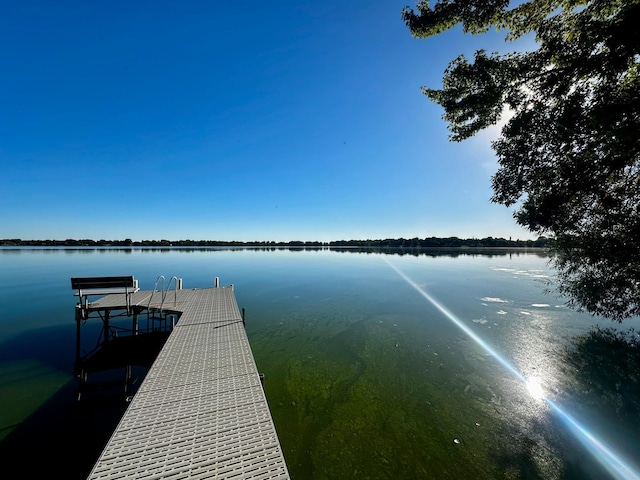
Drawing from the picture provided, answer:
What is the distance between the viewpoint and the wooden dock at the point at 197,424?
10.3 ft

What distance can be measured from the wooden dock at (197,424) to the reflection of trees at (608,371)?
9967 millimetres

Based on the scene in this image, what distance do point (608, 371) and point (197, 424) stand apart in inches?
568

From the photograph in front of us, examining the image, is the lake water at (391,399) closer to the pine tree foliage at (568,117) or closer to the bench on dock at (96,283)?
the bench on dock at (96,283)

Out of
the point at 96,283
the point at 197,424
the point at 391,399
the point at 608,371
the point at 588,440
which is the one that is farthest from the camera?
the point at 96,283

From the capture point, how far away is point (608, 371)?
9.33 metres

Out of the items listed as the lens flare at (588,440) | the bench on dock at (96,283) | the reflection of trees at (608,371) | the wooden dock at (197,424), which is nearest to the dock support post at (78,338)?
the bench on dock at (96,283)

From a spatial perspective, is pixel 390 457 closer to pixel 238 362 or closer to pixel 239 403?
pixel 239 403

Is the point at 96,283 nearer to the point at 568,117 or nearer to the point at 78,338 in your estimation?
the point at 78,338

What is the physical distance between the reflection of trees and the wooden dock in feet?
32.7

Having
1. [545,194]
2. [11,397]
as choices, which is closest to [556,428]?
[545,194]

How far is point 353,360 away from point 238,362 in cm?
575

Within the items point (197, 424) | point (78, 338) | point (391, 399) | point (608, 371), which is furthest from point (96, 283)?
point (608, 371)

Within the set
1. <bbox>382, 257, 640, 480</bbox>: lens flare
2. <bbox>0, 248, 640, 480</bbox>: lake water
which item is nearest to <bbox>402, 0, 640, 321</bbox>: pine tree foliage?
<bbox>0, 248, 640, 480</bbox>: lake water

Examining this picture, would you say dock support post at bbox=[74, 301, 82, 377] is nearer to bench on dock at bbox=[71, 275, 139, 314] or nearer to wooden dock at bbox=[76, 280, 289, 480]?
bench on dock at bbox=[71, 275, 139, 314]
